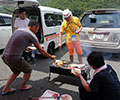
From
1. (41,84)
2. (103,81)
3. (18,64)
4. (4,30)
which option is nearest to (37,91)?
(41,84)

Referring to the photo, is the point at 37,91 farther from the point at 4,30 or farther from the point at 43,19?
the point at 4,30

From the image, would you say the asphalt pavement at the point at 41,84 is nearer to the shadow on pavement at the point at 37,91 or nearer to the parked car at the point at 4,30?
the shadow on pavement at the point at 37,91

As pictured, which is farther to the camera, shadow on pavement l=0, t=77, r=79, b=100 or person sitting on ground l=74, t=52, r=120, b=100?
shadow on pavement l=0, t=77, r=79, b=100

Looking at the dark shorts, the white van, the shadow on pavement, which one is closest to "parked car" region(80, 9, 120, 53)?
the white van

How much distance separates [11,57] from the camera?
234 cm

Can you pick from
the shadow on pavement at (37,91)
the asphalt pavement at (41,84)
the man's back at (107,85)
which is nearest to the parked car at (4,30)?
the asphalt pavement at (41,84)

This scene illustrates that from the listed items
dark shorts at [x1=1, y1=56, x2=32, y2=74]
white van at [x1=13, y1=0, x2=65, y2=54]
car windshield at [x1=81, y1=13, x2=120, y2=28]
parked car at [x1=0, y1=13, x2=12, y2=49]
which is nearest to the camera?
dark shorts at [x1=1, y1=56, x2=32, y2=74]

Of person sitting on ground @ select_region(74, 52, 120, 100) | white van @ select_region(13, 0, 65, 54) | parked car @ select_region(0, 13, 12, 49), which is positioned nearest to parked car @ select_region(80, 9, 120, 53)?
white van @ select_region(13, 0, 65, 54)

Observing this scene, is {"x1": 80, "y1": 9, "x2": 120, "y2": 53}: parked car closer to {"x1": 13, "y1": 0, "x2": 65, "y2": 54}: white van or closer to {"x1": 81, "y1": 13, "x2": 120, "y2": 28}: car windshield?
{"x1": 81, "y1": 13, "x2": 120, "y2": 28}: car windshield

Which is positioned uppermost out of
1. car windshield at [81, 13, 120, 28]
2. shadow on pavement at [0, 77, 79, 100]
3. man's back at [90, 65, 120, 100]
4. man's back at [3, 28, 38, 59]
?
car windshield at [81, 13, 120, 28]

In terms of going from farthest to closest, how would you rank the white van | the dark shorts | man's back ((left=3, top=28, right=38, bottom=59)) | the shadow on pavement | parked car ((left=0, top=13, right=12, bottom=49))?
parked car ((left=0, top=13, right=12, bottom=49)) < the white van < the shadow on pavement < the dark shorts < man's back ((left=3, top=28, right=38, bottom=59))

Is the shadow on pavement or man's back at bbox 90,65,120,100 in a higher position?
man's back at bbox 90,65,120,100

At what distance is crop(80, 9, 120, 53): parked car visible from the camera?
4160 mm

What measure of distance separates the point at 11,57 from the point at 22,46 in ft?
1.04
